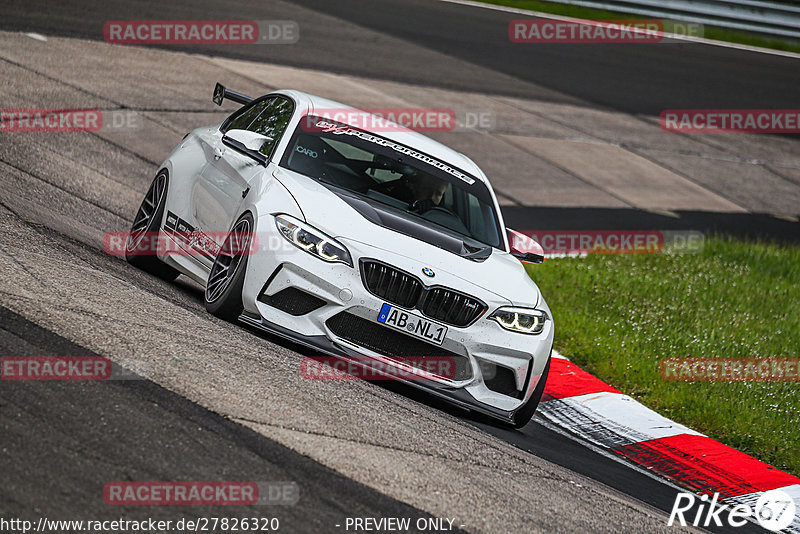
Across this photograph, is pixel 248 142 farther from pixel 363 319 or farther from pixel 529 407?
pixel 529 407

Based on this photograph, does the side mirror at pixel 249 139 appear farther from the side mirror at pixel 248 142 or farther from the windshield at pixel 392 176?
the windshield at pixel 392 176

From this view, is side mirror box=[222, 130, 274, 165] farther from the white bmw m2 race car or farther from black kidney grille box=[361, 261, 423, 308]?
black kidney grille box=[361, 261, 423, 308]

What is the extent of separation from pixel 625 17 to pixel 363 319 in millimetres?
21773

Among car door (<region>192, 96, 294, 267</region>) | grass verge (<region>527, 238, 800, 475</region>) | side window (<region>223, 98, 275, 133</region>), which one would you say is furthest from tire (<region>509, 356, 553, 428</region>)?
side window (<region>223, 98, 275, 133</region>)

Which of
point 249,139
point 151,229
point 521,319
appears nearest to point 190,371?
point 521,319

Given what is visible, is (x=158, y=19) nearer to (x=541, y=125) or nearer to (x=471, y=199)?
(x=541, y=125)

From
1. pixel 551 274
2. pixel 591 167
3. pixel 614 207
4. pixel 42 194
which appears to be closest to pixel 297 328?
pixel 42 194

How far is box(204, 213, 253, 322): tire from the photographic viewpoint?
6.35 m

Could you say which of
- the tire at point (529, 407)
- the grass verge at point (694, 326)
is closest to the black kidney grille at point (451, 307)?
the tire at point (529, 407)

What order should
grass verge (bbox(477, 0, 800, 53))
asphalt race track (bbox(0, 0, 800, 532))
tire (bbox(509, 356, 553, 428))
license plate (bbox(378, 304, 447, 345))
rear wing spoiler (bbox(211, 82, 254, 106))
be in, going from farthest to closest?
grass verge (bbox(477, 0, 800, 53))
rear wing spoiler (bbox(211, 82, 254, 106))
tire (bbox(509, 356, 553, 428))
license plate (bbox(378, 304, 447, 345))
asphalt race track (bbox(0, 0, 800, 532))

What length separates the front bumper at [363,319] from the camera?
241 inches

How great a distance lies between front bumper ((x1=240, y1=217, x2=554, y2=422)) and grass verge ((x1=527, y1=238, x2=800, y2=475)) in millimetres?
2071

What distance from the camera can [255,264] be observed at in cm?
625

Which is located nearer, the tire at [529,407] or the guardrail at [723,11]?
the tire at [529,407]
